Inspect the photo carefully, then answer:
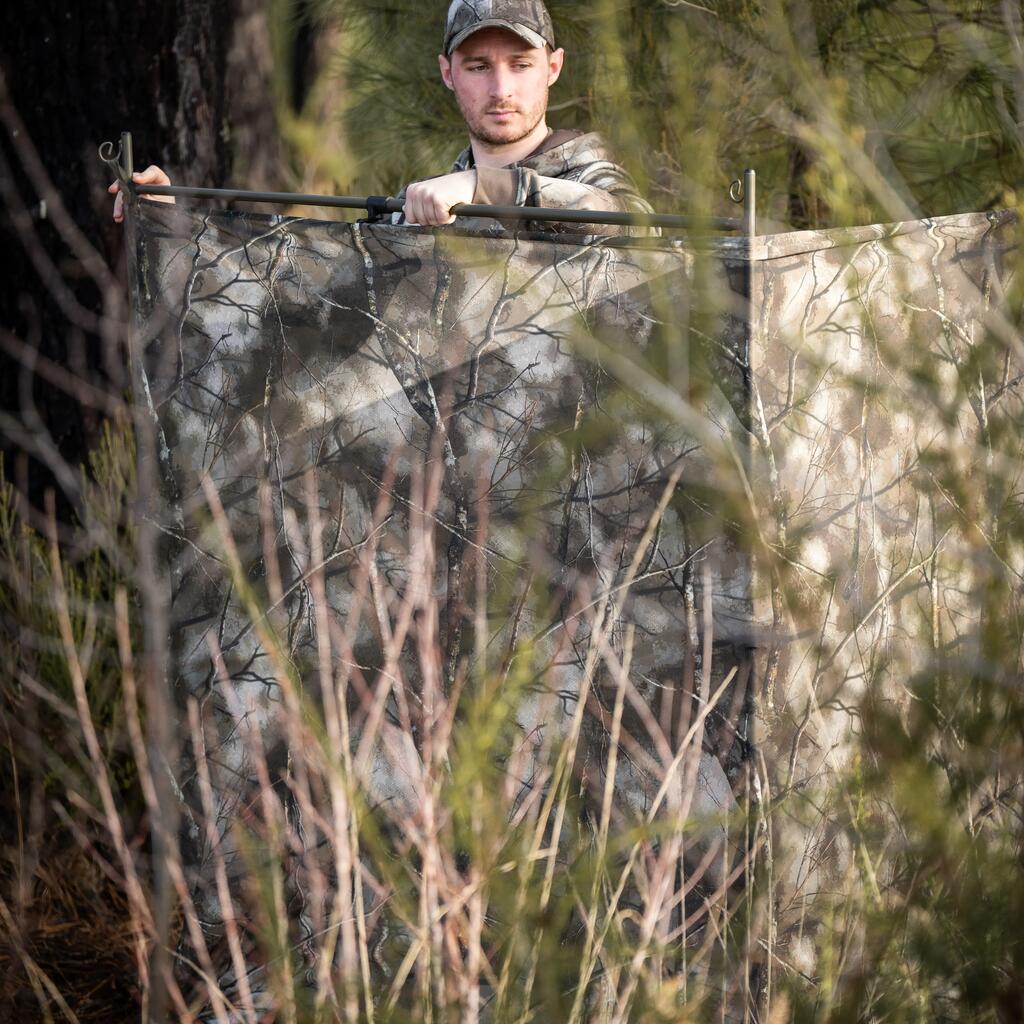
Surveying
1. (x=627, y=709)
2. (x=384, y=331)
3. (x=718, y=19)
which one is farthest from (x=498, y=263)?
(x=718, y=19)

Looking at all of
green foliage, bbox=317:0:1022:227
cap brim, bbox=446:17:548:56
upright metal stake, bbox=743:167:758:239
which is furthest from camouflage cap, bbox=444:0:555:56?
upright metal stake, bbox=743:167:758:239

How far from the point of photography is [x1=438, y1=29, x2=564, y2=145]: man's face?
220cm

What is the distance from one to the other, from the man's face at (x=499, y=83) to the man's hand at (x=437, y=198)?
319 millimetres

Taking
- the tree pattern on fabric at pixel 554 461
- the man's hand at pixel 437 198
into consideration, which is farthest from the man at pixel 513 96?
the tree pattern on fabric at pixel 554 461

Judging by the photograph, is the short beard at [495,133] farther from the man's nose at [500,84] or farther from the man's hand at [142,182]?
the man's hand at [142,182]

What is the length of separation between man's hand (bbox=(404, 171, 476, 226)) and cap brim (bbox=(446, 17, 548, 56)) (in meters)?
0.38

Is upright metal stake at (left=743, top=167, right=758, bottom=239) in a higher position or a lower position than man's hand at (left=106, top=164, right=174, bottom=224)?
lower

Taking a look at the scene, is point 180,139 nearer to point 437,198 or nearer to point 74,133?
point 74,133

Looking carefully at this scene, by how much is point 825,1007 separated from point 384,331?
41.7 inches

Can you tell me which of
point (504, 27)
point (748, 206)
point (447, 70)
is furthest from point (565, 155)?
point (748, 206)

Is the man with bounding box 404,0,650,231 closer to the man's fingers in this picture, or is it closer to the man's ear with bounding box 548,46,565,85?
the man's ear with bounding box 548,46,565,85

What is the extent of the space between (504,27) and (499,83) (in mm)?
88

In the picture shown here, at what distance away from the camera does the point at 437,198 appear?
6.16ft

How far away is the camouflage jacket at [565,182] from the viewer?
194 centimetres
